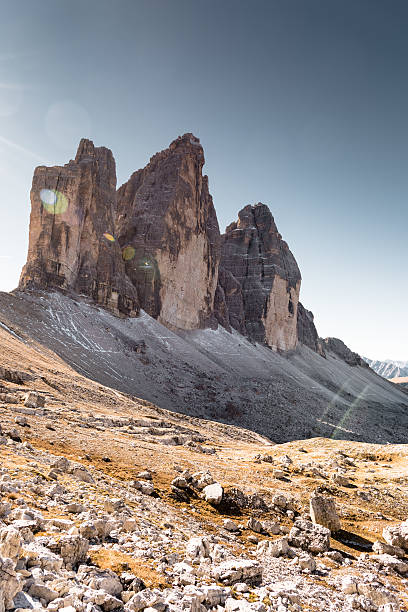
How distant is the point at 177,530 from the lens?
983 cm

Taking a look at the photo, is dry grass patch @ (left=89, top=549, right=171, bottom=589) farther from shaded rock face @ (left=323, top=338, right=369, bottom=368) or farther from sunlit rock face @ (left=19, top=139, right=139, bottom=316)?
shaded rock face @ (left=323, top=338, right=369, bottom=368)

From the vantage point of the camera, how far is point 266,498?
624 inches

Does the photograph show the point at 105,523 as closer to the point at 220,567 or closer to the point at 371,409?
the point at 220,567

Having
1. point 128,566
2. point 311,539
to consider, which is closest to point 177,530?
point 128,566

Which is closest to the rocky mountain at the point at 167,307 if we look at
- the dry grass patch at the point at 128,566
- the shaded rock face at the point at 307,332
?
the shaded rock face at the point at 307,332

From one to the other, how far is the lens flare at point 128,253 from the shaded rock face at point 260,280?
4412 centimetres

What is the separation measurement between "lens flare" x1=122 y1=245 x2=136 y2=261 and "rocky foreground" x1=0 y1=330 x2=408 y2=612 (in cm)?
7650

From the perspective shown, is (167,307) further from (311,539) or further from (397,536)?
(311,539)

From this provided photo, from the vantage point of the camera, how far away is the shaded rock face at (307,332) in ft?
537

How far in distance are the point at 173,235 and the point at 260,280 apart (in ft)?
166

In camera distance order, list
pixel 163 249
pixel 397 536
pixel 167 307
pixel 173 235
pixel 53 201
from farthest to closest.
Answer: pixel 173 235, pixel 163 249, pixel 167 307, pixel 53 201, pixel 397 536

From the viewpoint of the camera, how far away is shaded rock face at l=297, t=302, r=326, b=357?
164m

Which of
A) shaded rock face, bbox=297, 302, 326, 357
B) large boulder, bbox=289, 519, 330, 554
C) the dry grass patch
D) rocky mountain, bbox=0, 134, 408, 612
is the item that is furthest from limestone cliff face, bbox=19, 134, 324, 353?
the dry grass patch

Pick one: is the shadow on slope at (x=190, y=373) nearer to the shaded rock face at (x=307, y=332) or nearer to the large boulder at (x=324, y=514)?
the large boulder at (x=324, y=514)
